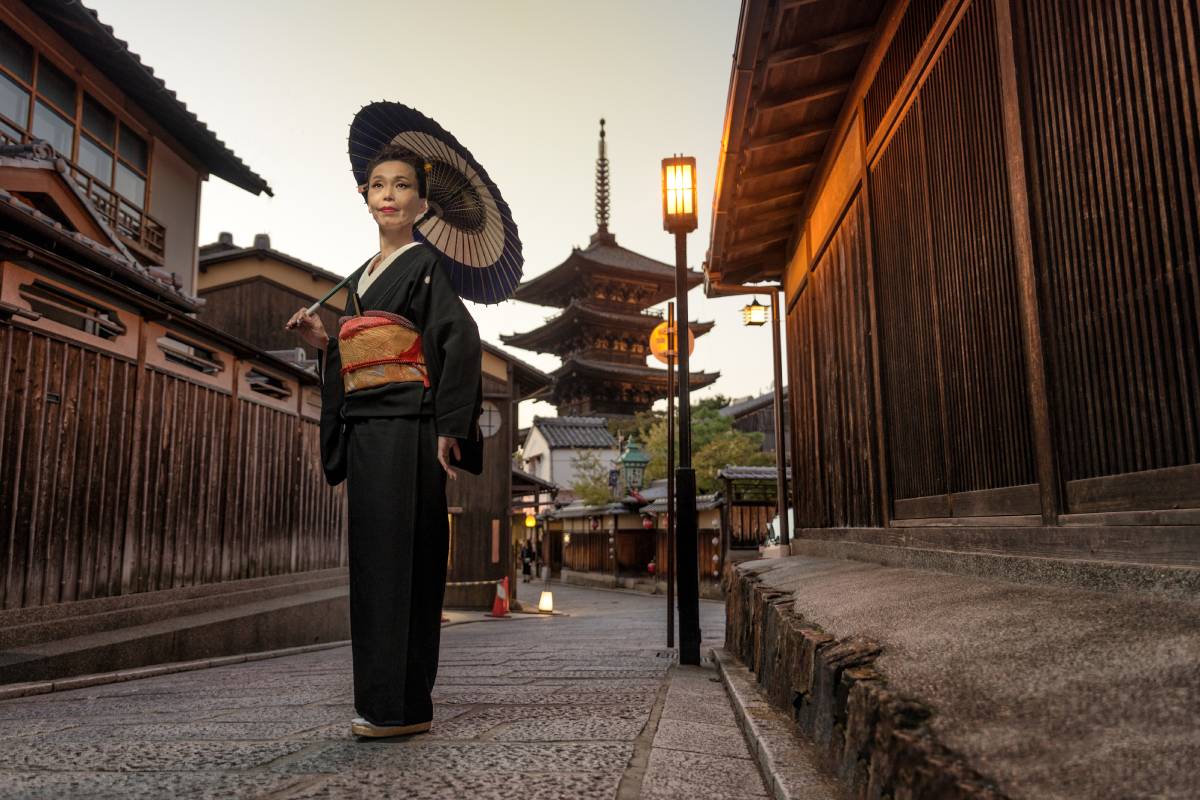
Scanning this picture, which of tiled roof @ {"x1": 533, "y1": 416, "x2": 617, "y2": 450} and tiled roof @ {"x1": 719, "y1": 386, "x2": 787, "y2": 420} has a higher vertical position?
Result: tiled roof @ {"x1": 719, "y1": 386, "x2": 787, "y2": 420}

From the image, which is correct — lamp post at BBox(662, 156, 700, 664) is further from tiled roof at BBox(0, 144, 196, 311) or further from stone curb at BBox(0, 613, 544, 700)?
tiled roof at BBox(0, 144, 196, 311)

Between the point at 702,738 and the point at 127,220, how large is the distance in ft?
41.2

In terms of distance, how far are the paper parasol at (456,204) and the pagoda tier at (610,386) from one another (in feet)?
134

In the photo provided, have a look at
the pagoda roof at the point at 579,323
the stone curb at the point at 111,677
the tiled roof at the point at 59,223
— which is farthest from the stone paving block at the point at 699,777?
the pagoda roof at the point at 579,323

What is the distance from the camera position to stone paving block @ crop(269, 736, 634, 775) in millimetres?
2418

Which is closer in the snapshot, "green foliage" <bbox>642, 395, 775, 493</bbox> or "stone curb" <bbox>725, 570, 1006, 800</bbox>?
"stone curb" <bbox>725, 570, 1006, 800</bbox>

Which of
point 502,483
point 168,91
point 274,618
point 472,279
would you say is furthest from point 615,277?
point 472,279

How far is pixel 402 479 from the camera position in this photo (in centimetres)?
317

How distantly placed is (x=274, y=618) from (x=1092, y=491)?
8383mm

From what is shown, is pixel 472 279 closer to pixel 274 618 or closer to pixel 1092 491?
pixel 1092 491

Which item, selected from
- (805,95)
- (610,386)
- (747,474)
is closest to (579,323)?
(610,386)

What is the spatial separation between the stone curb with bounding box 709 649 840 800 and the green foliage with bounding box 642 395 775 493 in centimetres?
2247

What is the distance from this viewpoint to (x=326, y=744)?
2807 millimetres

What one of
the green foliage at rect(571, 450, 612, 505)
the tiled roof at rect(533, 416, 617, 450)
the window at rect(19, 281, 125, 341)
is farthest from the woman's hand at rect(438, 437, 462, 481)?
the tiled roof at rect(533, 416, 617, 450)
